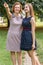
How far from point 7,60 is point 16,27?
2.85 meters

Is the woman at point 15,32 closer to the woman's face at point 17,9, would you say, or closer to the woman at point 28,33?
the woman's face at point 17,9

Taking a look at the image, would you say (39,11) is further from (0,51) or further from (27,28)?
(27,28)

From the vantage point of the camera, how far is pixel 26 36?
7773 mm

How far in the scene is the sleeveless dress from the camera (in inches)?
305

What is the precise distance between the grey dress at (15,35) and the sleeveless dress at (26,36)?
0.12 metres

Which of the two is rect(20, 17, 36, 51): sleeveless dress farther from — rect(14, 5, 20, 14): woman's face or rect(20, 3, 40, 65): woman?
rect(14, 5, 20, 14): woman's face

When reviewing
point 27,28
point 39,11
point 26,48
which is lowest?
point 39,11

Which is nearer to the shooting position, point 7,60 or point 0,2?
point 7,60

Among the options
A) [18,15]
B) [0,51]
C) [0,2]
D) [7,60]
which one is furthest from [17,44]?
[0,2]

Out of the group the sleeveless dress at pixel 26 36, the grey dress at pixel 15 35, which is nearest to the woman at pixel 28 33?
the sleeveless dress at pixel 26 36

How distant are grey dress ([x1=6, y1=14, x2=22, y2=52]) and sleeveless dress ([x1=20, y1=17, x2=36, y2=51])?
12 cm

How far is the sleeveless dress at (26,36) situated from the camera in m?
7.73

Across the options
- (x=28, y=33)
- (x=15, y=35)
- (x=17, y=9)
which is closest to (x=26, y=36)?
(x=28, y=33)

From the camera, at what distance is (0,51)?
12828 millimetres
